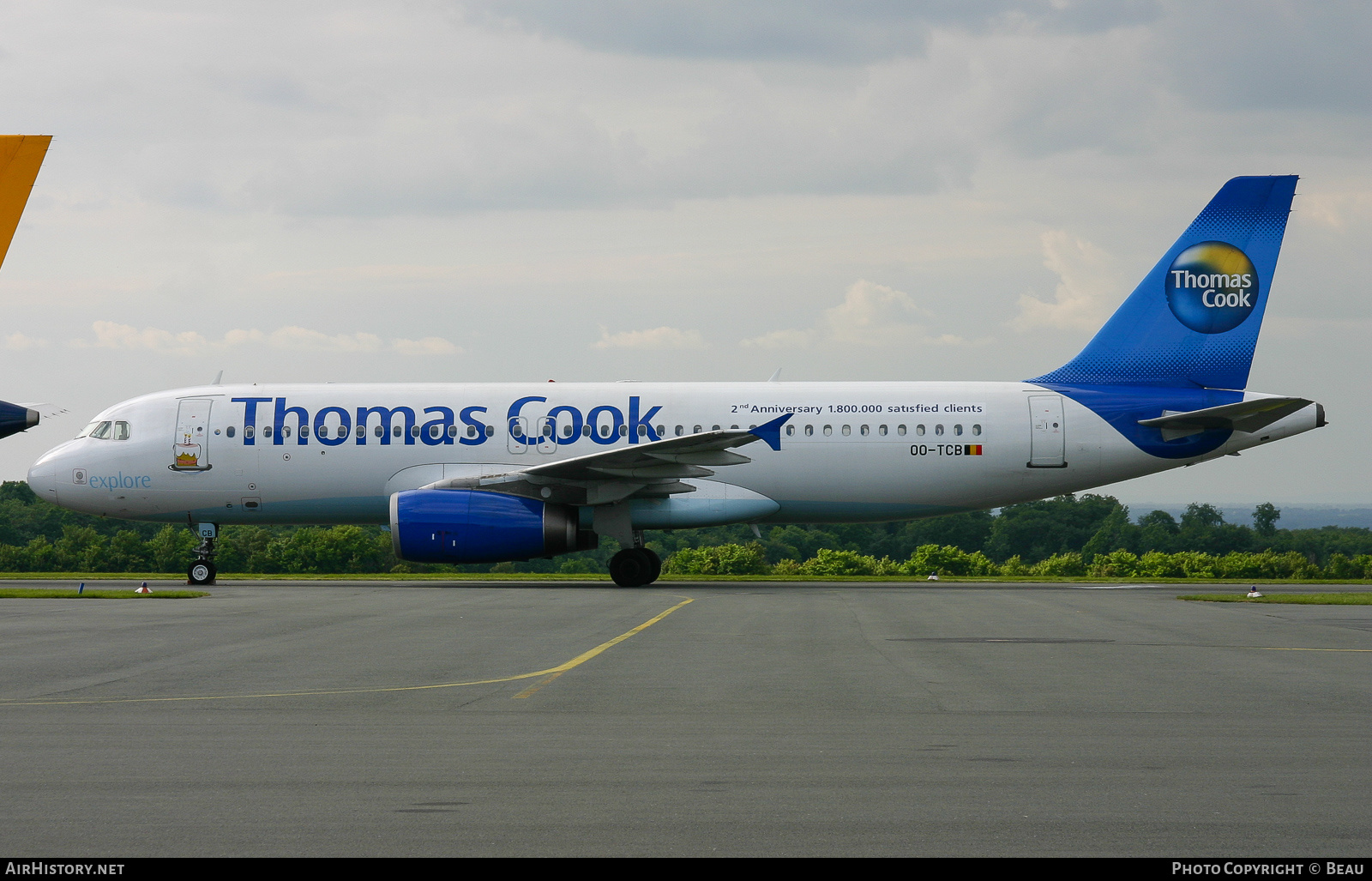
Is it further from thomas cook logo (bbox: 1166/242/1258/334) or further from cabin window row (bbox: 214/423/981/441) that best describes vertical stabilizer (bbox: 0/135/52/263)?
thomas cook logo (bbox: 1166/242/1258/334)

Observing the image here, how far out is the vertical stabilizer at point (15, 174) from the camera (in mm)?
9477

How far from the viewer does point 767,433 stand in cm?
2434

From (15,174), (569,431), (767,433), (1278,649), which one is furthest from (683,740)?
(569,431)

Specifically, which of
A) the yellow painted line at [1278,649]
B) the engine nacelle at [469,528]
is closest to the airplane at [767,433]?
the engine nacelle at [469,528]

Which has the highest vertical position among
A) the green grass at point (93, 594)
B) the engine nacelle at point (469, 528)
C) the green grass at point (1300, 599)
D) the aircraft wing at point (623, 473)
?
the aircraft wing at point (623, 473)

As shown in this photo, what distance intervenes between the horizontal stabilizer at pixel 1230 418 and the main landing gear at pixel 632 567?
1038 centimetres

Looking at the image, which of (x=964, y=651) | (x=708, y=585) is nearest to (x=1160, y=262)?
(x=708, y=585)

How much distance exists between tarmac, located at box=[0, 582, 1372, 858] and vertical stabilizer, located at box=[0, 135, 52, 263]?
367 cm

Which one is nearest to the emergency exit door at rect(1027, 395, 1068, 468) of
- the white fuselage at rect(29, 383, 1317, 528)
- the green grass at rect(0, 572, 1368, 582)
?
the white fuselage at rect(29, 383, 1317, 528)

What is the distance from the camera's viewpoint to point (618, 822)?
5383 mm

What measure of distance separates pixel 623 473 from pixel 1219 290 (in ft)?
42.8

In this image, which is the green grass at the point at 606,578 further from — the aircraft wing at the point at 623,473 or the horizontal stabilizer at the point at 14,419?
the horizontal stabilizer at the point at 14,419

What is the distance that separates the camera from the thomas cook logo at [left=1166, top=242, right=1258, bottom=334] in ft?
83.8
